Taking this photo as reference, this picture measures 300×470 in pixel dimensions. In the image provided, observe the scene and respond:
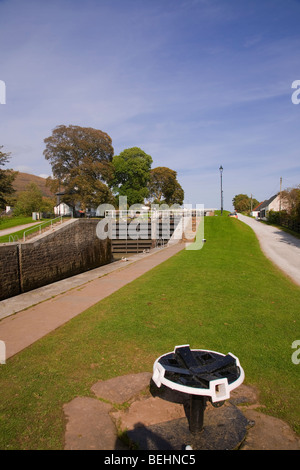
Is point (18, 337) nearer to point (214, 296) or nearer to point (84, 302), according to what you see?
point (84, 302)

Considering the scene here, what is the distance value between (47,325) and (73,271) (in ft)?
30.2

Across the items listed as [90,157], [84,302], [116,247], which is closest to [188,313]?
[84,302]

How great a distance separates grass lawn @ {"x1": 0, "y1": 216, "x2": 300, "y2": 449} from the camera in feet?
12.3

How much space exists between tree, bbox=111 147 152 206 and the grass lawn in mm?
46930

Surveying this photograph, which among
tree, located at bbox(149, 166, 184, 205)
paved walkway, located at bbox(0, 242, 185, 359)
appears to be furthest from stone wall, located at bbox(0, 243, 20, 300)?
tree, located at bbox(149, 166, 184, 205)

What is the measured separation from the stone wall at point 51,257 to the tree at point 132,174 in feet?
123

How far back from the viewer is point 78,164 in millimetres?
36062

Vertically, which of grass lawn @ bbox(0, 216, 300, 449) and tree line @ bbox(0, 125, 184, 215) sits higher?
tree line @ bbox(0, 125, 184, 215)

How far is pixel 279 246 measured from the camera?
23.0 m

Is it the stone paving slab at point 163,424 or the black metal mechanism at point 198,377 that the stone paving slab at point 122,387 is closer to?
the stone paving slab at point 163,424

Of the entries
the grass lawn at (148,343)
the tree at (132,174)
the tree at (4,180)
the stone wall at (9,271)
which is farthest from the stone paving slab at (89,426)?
the tree at (132,174)

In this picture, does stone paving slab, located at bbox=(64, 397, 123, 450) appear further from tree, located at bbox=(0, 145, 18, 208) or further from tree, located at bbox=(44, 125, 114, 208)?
tree, located at bbox=(44, 125, 114, 208)

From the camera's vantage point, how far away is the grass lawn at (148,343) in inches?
148

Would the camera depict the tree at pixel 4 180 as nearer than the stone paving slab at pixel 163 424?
No
